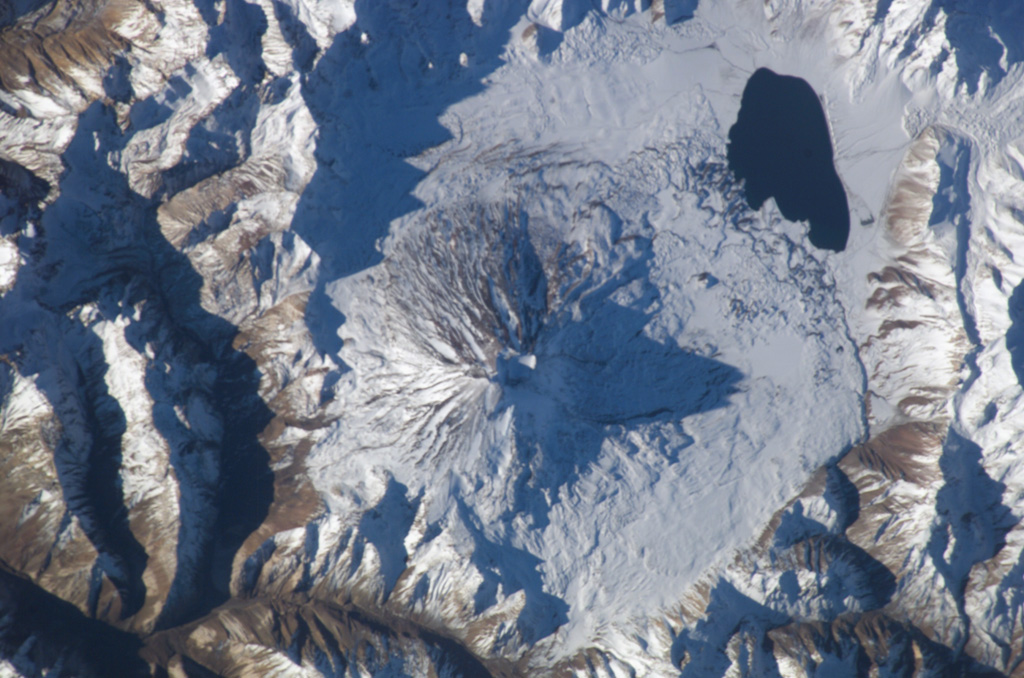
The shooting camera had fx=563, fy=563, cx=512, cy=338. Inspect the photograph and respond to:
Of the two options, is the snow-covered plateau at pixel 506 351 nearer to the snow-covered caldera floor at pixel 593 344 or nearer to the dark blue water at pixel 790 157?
the snow-covered caldera floor at pixel 593 344

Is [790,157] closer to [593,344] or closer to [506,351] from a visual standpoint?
[593,344]

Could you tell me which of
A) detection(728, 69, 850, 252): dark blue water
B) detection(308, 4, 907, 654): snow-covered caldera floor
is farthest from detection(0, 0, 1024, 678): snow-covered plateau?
detection(728, 69, 850, 252): dark blue water

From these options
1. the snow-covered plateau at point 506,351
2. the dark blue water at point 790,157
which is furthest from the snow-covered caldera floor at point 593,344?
the dark blue water at point 790,157

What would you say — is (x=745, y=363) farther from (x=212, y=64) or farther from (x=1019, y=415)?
(x=212, y=64)

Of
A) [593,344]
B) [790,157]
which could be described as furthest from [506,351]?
[790,157]

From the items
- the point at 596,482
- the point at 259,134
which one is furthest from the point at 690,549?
the point at 259,134

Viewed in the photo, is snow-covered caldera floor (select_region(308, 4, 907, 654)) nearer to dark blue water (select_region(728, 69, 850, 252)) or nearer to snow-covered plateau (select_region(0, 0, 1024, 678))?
snow-covered plateau (select_region(0, 0, 1024, 678))

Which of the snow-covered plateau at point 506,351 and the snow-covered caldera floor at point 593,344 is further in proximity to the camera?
the snow-covered caldera floor at point 593,344

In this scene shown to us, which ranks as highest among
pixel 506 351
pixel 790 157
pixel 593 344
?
pixel 790 157
